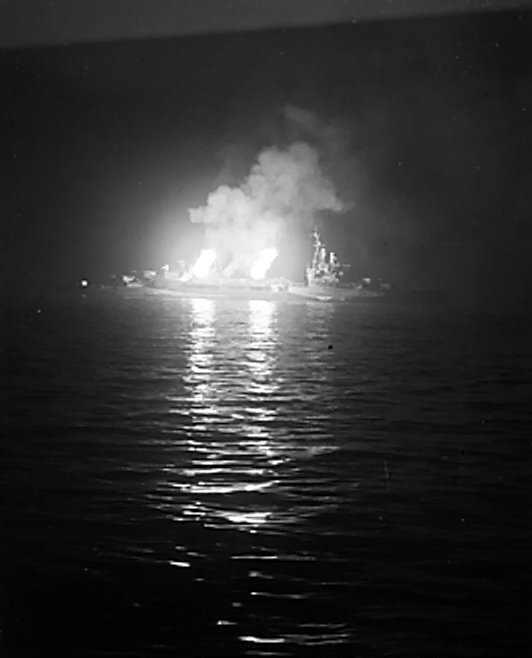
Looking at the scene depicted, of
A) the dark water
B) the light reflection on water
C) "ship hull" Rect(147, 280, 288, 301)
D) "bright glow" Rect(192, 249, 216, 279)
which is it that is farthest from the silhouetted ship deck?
the dark water

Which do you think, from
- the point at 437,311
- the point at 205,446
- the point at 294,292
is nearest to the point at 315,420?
the point at 205,446

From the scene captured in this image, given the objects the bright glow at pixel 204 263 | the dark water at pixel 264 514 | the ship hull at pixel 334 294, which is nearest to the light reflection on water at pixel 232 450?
the dark water at pixel 264 514

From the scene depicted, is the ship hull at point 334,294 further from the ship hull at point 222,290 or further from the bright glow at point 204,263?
the bright glow at point 204,263

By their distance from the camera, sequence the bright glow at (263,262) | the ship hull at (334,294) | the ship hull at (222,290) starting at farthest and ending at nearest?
the ship hull at (222,290) < the ship hull at (334,294) < the bright glow at (263,262)

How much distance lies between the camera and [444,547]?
721 cm

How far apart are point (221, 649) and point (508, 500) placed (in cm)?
394

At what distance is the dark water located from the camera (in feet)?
18.6

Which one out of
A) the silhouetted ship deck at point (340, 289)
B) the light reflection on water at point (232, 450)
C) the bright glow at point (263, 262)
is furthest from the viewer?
the bright glow at point (263, 262)

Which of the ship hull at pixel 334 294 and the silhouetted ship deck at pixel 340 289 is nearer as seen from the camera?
the silhouetted ship deck at pixel 340 289

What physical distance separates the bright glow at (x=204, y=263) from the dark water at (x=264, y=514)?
18018mm

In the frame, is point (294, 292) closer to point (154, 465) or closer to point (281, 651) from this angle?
point (154, 465)

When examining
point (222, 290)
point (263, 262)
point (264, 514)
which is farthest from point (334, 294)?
point (264, 514)

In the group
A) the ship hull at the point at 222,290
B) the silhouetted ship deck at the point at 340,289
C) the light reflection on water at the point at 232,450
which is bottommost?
the light reflection on water at the point at 232,450

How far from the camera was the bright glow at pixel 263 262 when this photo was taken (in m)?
38.6
